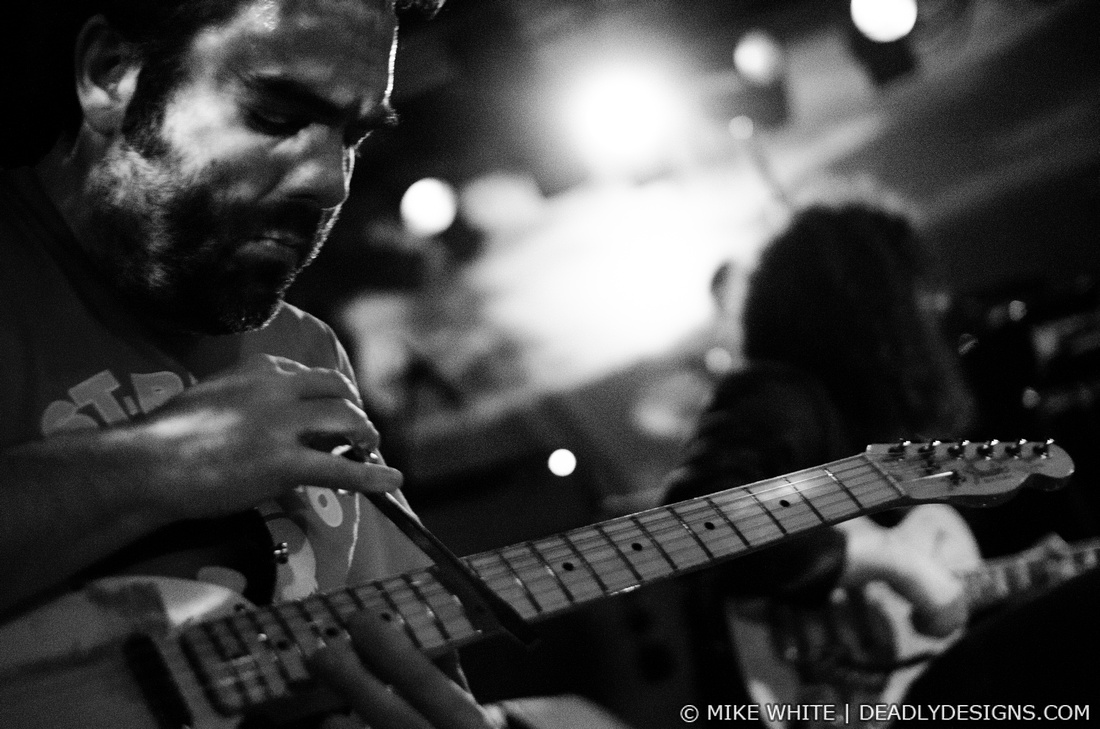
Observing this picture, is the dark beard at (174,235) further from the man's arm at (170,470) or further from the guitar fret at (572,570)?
the guitar fret at (572,570)

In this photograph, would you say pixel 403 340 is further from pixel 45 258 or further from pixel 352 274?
pixel 45 258

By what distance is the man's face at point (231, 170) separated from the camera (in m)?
1.43

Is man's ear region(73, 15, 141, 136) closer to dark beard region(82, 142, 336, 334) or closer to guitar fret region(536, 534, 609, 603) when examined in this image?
dark beard region(82, 142, 336, 334)

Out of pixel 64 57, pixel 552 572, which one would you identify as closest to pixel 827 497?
pixel 552 572

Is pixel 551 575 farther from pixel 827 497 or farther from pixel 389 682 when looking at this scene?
pixel 827 497

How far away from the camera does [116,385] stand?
1412mm

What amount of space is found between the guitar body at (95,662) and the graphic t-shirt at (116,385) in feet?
0.16

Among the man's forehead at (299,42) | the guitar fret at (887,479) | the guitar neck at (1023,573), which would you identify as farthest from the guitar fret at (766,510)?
the guitar neck at (1023,573)

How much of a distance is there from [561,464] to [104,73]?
3260 millimetres

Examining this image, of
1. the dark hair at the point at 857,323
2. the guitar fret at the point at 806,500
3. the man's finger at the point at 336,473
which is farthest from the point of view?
the dark hair at the point at 857,323

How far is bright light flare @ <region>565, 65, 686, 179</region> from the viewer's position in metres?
5.86

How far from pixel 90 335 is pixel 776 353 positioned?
214 centimetres

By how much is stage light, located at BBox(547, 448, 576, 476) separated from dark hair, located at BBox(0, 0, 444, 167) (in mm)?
3036

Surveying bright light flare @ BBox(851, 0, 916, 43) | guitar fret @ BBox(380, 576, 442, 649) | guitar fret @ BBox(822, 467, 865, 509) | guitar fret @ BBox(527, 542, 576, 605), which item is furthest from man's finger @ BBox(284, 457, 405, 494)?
bright light flare @ BBox(851, 0, 916, 43)
